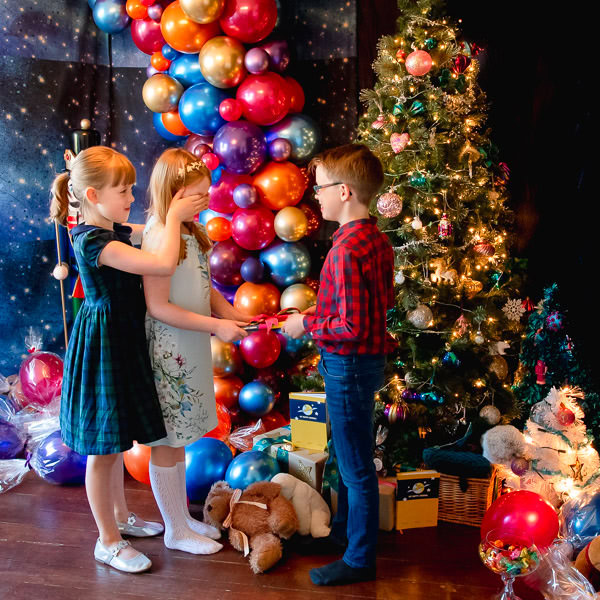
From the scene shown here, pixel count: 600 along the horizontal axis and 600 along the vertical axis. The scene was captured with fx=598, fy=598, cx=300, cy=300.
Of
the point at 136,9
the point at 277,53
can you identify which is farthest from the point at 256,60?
the point at 136,9

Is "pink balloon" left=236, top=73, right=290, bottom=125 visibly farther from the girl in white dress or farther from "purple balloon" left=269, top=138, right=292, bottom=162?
the girl in white dress

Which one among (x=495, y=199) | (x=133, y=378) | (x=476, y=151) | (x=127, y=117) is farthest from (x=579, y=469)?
(x=127, y=117)

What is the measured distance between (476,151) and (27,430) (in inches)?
108

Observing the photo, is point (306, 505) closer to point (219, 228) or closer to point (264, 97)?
point (219, 228)

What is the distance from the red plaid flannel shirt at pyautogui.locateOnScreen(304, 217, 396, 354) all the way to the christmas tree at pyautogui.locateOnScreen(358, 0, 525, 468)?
824 mm

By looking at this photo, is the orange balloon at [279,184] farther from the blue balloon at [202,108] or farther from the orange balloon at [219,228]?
the blue balloon at [202,108]

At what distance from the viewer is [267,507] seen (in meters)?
2.38

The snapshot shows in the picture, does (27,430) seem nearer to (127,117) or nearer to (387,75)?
(127,117)

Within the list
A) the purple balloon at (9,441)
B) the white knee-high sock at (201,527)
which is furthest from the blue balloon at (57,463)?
the white knee-high sock at (201,527)

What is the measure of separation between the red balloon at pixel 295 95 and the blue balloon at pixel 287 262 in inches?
30.0

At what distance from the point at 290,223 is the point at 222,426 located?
1.14 metres

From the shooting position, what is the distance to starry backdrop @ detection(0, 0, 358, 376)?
3.56 metres

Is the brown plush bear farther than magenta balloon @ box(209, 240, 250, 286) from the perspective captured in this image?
No

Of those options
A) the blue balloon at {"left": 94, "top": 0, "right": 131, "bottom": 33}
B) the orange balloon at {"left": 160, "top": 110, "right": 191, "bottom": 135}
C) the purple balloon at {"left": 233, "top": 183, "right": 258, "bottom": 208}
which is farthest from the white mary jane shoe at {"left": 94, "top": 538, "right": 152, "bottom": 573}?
the blue balloon at {"left": 94, "top": 0, "right": 131, "bottom": 33}
